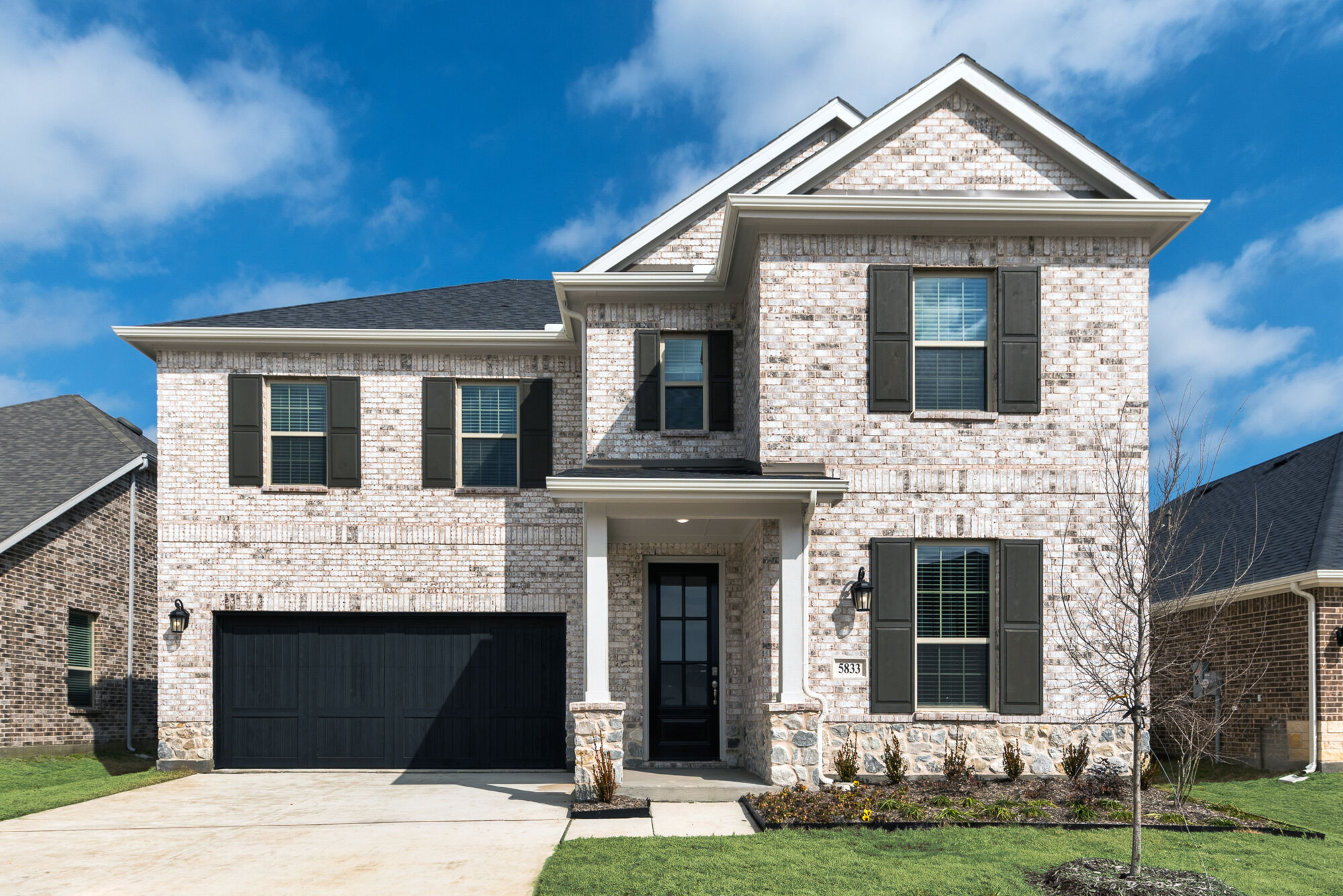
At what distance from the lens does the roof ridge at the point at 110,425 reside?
15.6 metres

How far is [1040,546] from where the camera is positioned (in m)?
9.90

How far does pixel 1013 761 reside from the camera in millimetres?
9539

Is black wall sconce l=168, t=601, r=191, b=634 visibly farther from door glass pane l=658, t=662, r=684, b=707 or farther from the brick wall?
door glass pane l=658, t=662, r=684, b=707

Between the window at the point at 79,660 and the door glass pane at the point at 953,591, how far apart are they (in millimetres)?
11691

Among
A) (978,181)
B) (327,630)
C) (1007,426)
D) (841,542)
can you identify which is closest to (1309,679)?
(1007,426)

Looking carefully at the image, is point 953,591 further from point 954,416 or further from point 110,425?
point 110,425

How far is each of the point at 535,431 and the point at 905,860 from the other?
7.46m

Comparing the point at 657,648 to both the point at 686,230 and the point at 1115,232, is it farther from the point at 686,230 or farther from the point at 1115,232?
the point at 1115,232

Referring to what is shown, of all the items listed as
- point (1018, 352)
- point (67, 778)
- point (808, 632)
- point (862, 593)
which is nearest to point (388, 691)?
point (67, 778)

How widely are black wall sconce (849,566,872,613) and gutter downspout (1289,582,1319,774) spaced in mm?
5965

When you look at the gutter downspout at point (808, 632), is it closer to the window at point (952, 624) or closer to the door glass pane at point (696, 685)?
the window at point (952, 624)

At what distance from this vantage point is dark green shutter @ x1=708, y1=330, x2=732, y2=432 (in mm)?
11594

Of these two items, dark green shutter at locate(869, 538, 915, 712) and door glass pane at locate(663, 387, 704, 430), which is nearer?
dark green shutter at locate(869, 538, 915, 712)

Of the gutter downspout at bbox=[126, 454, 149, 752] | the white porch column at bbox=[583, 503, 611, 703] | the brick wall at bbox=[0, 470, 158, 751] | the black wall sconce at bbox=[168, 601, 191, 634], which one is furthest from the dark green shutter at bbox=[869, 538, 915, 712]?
the gutter downspout at bbox=[126, 454, 149, 752]
